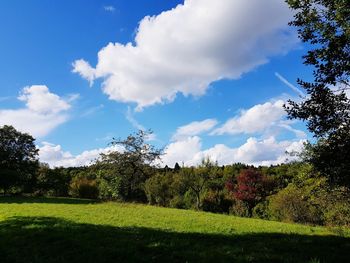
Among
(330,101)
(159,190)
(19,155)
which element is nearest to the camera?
(330,101)

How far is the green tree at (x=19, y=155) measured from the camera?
72.9 meters

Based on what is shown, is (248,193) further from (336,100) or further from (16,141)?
(336,100)

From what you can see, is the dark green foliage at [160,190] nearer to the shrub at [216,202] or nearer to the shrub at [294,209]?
the shrub at [216,202]

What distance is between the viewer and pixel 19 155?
75.2m

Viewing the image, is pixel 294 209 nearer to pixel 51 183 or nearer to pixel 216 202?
pixel 216 202

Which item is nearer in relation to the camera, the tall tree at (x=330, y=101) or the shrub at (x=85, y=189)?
the tall tree at (x=330, y=101)

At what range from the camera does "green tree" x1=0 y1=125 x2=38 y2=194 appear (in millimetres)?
72938

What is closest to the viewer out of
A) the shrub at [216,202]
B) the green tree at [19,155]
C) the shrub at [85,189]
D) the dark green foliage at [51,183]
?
the green tree at [19,155]

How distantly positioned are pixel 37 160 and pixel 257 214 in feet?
153

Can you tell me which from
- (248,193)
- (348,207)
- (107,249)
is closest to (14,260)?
(107,249)

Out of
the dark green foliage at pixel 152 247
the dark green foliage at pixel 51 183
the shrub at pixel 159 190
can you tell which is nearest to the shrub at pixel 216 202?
the shrub at pixel 159 190

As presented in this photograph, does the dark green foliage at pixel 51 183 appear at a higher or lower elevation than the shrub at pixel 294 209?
higher

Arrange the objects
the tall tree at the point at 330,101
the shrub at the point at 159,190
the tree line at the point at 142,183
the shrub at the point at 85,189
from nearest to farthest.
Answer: the tall tree at the point at 330,101 → the tree line at the point at 142,183 → the shrub at the point at 85,189 → the shrub at the point at 159,190

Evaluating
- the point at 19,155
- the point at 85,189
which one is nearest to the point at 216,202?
the point at 85,189
